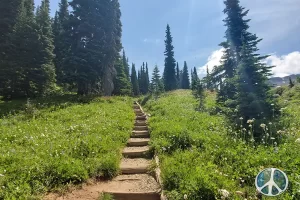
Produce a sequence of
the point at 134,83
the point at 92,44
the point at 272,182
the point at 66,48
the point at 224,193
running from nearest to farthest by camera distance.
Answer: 1. the point at 272,182
2. the point at 224,193
3. the point at 92,44
4. the point at 66,48
5. the point at 134,83

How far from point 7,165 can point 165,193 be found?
4069 millimetres

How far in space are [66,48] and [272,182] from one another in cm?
2859

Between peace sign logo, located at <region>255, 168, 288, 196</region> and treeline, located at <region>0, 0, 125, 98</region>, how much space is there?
78.0 ft

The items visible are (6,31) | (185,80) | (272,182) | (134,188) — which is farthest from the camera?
(185,80)

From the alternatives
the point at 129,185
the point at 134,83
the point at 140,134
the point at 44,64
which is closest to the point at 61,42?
the point at 44,64

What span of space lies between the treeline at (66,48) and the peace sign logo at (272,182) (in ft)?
78.0

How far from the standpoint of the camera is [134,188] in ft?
21.0

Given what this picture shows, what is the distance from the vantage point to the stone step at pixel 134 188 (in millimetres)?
5965

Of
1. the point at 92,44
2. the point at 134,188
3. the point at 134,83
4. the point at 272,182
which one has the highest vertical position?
the point at 134,83

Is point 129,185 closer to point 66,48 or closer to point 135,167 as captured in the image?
point 135,167

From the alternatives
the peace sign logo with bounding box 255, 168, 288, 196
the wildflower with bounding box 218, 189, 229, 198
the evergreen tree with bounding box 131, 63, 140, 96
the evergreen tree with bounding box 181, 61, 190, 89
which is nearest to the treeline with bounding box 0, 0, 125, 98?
the wildflower with bounding box 218, 189, 229, 198

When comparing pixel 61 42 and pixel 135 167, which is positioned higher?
pixel 61 42

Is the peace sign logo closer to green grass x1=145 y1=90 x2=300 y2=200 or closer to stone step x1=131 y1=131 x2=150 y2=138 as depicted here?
green grass x1=145 y1=90 x2=300 y2=200

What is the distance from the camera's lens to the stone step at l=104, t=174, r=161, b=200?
5.96 m
